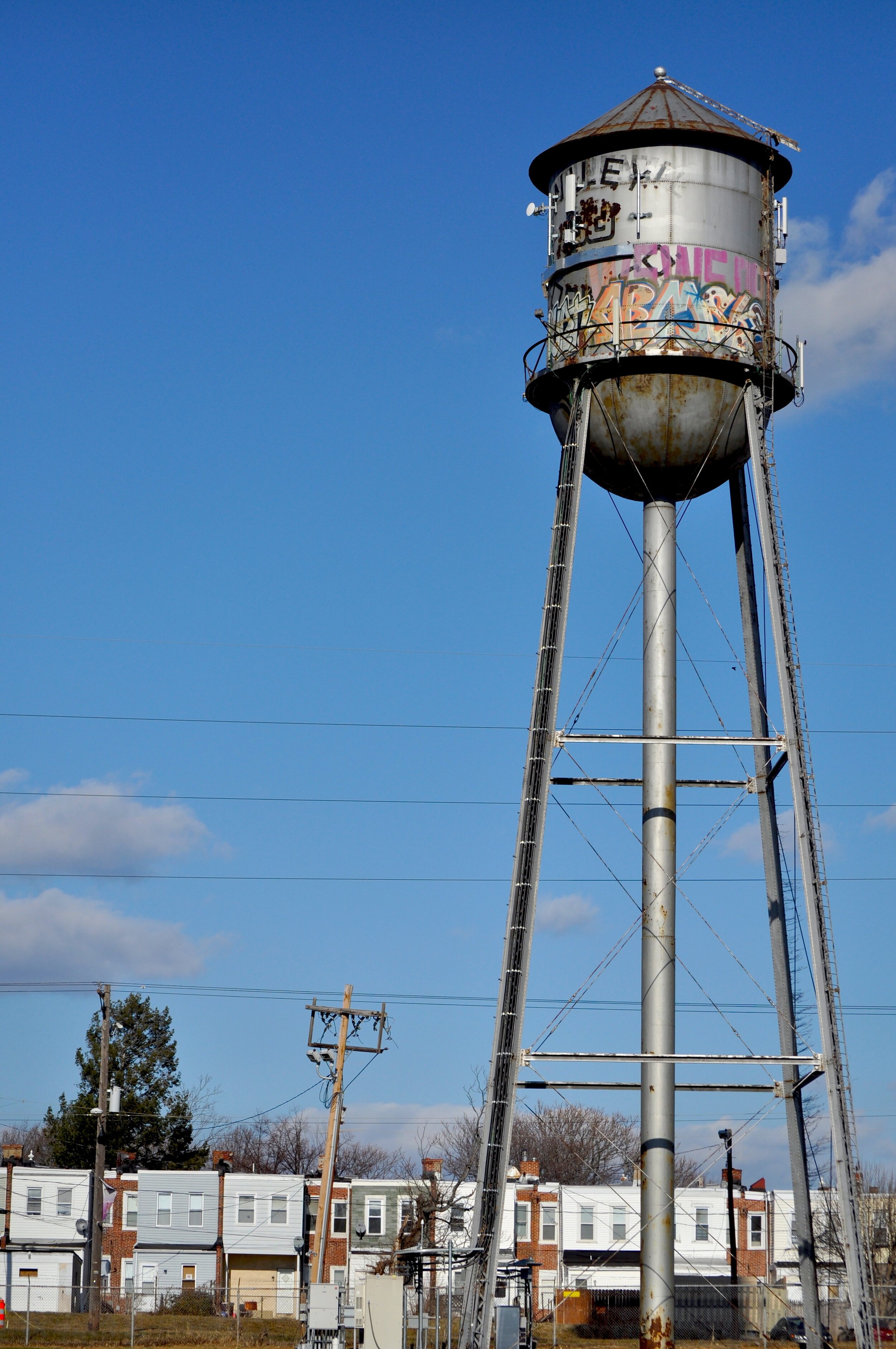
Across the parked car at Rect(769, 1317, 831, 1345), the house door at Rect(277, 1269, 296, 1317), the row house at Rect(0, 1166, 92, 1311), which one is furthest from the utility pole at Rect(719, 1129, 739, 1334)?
the row house at Rect(0, 1166, 92, 1311)

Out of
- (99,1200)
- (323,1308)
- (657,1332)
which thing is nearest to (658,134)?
(657,1332)

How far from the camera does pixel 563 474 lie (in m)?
22.8

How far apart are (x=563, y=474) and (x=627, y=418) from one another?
1081 mm

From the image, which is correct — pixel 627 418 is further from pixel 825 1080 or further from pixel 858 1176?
pixel 858 1176

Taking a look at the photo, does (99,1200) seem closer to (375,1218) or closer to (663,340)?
(375,1218)

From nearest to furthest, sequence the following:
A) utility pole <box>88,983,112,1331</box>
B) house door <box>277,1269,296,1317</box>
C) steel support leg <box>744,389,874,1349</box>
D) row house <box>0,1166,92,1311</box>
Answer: steel support leg <box>744,389,874,1349</box>
utility pole <box>88,983,112,1331</box>
house door <box>277,1269,296,1317</box>
row house <box>0,1166,92,1311</box>

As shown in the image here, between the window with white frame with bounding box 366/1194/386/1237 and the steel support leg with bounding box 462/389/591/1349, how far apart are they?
41.5 metres

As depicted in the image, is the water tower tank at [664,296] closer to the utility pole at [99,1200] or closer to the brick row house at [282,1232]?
the utility pole at [99,1200]

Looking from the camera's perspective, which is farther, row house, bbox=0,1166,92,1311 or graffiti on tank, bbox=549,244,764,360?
row house, bbox=0,1166,92,1311

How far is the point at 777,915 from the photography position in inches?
893

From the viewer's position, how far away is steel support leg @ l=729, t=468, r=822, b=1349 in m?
21.9

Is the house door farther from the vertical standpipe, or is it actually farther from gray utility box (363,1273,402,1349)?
the vertical standpipe

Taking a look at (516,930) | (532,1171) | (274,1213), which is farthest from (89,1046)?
(516,930)

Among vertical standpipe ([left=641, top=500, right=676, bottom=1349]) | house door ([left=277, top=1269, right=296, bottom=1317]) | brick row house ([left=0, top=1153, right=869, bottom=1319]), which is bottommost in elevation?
house door ([left=277, top=1269, right=296, bottom=1317])
